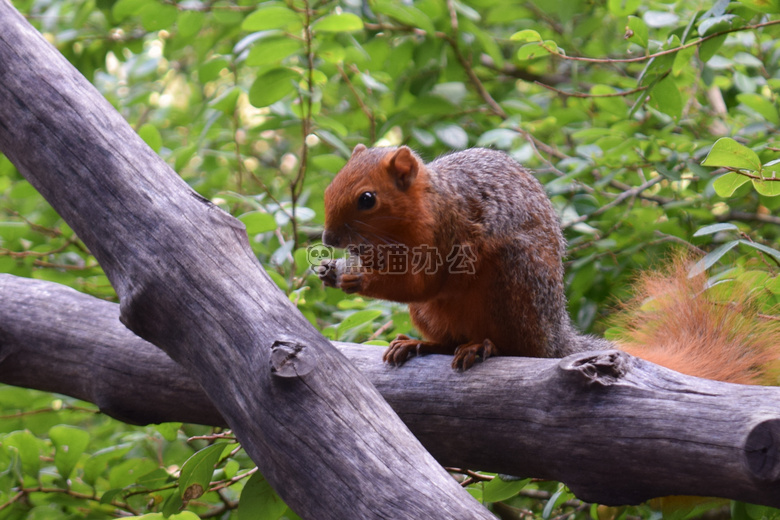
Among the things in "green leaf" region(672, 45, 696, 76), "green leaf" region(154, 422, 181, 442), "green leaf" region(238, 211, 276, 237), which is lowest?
"green leaf" region(154, 422, 181, 442)

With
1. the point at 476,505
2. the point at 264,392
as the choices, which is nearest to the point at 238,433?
the point at 264,392

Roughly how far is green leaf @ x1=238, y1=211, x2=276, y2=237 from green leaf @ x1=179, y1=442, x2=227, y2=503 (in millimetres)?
578

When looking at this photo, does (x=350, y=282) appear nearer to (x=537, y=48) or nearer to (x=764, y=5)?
(x=537, y=48)

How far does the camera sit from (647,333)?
5.26ft

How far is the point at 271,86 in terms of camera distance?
6.07ft

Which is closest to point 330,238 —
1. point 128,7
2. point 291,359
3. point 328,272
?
point 328,272

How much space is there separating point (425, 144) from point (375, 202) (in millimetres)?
745

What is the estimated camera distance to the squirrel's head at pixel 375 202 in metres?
1.57

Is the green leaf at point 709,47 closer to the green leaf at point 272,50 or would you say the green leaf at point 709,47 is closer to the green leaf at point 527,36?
the green leaf at point 527,36

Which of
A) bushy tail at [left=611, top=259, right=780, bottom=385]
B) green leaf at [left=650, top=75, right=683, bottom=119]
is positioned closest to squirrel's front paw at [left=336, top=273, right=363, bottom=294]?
bushy tail at [left=611, top=259, right=780, bottom=385]

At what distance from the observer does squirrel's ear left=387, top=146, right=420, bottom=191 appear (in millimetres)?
1615

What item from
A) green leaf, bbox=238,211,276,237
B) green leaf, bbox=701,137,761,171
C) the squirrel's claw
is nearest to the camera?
green leaf, bbox=701,137,761,171

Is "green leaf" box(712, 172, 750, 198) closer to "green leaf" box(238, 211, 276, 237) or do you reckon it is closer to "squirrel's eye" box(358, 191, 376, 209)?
"squirrel's eye" box(358, 191, 376, 209)

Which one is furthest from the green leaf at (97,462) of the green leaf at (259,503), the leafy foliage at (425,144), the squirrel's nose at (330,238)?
the squirrel's nose at (330,238)
